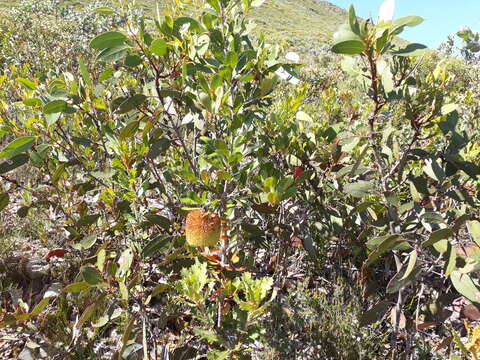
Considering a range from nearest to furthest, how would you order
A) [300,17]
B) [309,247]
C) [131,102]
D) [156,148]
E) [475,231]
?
1. [475,231]
2. [131,102]
3. [156,148]
4. [309,247]
5. [300,17]

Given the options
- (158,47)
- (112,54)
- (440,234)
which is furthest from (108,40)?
(440,234)

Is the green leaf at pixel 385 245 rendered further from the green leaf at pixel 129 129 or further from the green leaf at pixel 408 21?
the green leaf at pixel 129 129

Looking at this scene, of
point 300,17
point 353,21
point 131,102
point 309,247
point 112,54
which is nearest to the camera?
point 353,21

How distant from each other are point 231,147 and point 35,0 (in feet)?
38.8

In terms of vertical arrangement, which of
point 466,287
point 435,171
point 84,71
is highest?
point 84,71

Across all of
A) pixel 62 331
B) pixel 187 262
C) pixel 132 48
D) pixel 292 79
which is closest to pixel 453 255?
pixel 292 79

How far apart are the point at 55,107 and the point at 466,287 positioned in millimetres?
1709

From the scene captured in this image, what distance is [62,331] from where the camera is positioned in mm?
1812

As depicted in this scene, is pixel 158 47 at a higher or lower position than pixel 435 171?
higher

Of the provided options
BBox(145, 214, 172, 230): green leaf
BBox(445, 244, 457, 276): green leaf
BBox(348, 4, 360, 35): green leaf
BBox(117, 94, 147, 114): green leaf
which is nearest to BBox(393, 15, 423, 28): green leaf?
BBox(348, 4, 360, 35): green leaf

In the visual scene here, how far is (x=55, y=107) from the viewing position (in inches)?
52.1

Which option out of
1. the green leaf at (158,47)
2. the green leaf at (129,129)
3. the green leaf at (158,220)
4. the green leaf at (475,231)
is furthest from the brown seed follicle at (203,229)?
the green leaf at (475,231)

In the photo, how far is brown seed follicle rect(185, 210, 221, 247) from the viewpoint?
3.92ft

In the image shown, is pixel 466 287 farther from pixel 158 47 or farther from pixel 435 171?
pixel 158 47
